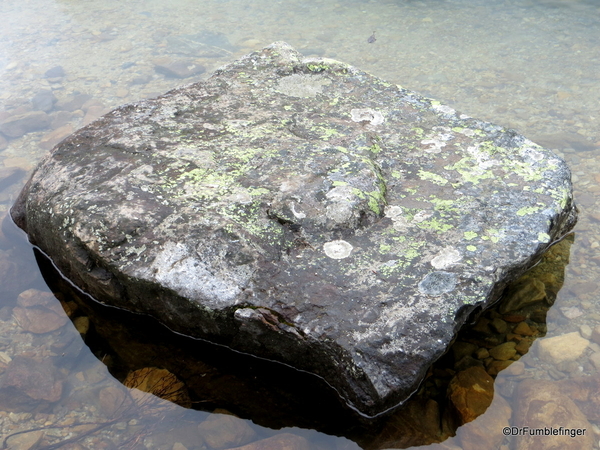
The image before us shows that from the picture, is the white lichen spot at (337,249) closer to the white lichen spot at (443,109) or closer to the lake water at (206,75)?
the lake water at (206,75)

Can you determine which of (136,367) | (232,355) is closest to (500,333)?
(232,355)

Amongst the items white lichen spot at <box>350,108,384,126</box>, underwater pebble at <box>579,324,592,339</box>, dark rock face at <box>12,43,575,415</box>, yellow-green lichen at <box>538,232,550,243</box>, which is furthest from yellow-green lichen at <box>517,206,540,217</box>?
white lichen spot at <box>350,108,384,126</box>

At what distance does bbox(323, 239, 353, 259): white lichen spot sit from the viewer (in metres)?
2.74

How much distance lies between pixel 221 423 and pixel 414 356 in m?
1.07

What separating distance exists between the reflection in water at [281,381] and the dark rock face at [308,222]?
0.13 m

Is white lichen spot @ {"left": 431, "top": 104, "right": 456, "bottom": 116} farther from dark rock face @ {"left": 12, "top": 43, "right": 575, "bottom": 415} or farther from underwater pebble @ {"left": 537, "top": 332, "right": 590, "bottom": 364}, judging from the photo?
underwater pebble @ {"left": 537, "top": 332, "right": 590, "bottom": 364}

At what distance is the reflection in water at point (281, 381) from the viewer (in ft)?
8.75

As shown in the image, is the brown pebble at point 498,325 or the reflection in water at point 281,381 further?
the brown pebble at point 498,325

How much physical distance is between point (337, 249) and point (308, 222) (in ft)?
0.74

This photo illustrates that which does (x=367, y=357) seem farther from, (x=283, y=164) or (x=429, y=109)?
(x=429, y=109)

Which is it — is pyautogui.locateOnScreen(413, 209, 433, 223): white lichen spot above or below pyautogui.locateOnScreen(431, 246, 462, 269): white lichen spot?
above

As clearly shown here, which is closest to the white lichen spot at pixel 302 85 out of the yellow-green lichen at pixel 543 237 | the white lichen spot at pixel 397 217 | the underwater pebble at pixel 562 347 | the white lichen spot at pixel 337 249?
the white lichen spot at pixel 397 217

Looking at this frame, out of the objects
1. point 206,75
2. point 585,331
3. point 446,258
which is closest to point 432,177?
point 446,258

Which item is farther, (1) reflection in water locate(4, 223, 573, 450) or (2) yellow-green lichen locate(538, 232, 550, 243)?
(2) yellow-green lichen locate(538, 232, 550, 243)
